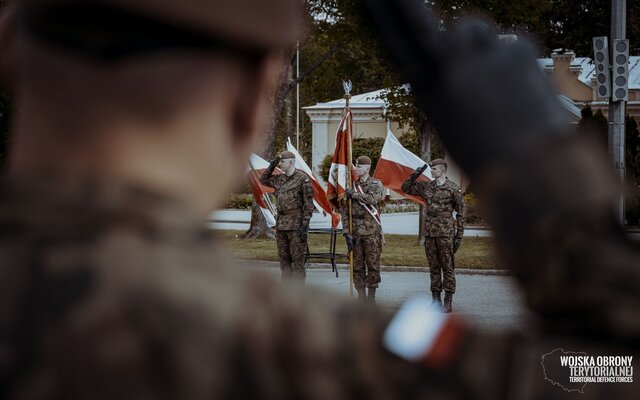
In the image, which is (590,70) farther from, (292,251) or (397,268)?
(292,251)

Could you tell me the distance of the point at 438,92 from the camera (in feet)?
3.51

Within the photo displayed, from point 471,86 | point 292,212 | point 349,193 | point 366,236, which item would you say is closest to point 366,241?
point 366,236

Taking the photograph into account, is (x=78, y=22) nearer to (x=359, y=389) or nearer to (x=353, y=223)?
(x=359, y=389)

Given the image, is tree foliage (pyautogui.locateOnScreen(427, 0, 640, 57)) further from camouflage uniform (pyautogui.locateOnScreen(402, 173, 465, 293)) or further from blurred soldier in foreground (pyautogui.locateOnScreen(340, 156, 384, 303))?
camouflage uniform (pyautogui.locateOnScreen(402, 173, 465, 293))

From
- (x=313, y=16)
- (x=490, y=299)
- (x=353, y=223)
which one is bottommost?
(x=490, y=299)

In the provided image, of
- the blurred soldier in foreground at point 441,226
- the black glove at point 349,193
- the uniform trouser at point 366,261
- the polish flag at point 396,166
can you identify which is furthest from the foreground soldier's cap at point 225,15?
the polish flag at point 396,166

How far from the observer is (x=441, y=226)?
13812 millimetres

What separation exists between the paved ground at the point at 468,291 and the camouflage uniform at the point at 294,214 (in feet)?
1.58

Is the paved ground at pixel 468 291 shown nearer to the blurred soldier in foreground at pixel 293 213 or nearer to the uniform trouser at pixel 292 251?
the uniform trouser at pixel 292 251

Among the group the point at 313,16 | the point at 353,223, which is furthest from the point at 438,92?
the point at 313,16

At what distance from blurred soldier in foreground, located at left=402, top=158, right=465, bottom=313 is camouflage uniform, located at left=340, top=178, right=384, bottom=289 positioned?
81cm

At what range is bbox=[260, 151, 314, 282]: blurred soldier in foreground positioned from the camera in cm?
1521

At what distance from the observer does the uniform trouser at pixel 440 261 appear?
1376 centimetres

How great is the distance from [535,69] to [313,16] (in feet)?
89.8
